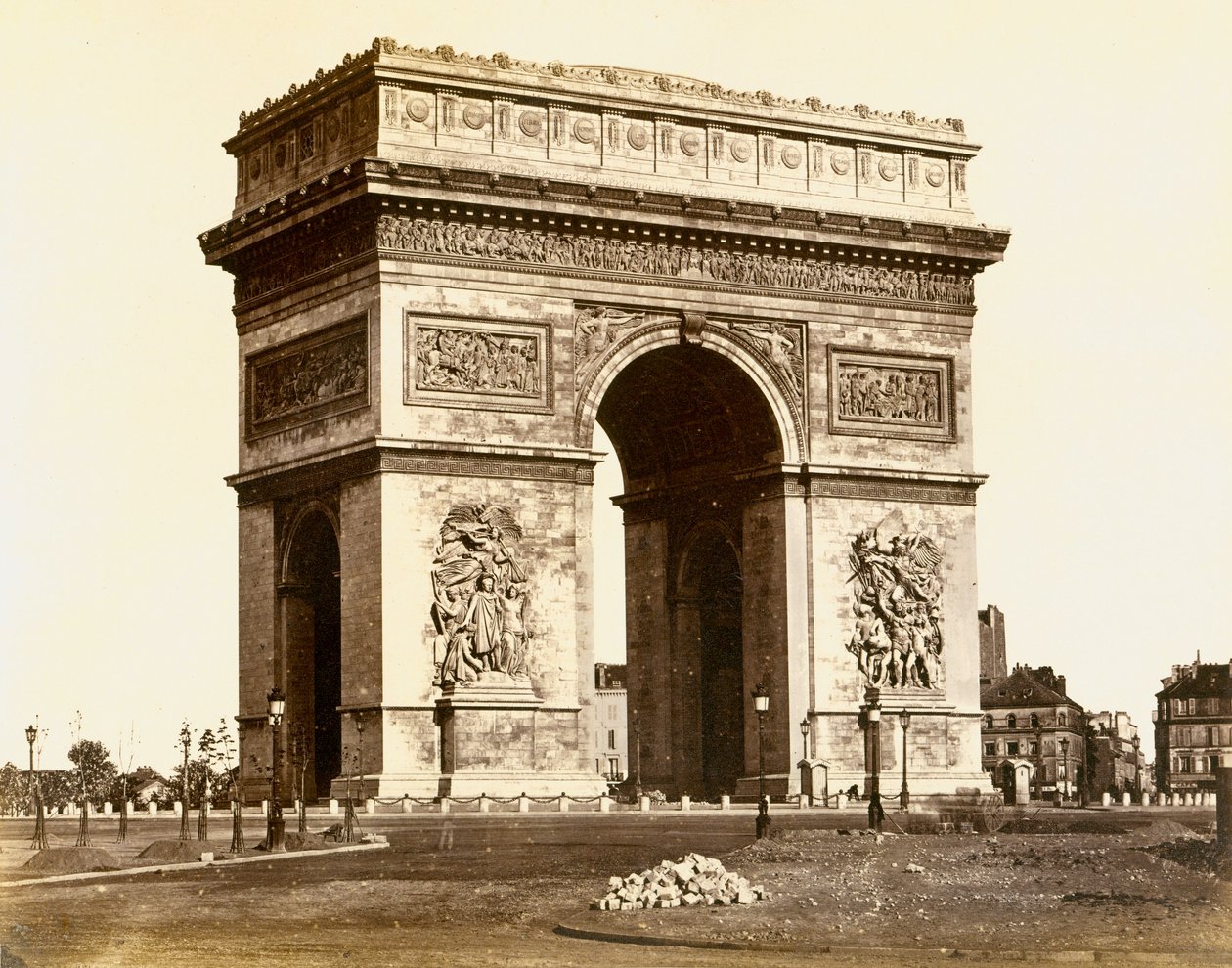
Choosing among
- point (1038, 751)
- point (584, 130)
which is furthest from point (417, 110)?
point (1038, 751)

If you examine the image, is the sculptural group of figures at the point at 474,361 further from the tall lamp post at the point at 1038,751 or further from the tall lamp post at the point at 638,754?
the tall lamp post at the point at 1038,751

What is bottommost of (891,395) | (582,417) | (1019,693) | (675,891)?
(675,891)

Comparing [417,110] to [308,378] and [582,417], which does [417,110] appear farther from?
[582,417]

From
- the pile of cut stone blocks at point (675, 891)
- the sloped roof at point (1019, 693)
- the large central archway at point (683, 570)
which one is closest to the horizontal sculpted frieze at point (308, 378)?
the large central archway at point (683, 570)

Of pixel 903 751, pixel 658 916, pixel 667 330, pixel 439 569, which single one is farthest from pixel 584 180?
pixel 658 916

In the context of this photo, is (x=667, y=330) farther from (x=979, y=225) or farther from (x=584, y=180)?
(x=979, y=225)
